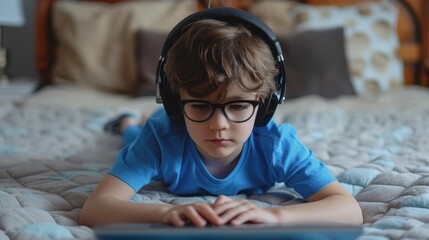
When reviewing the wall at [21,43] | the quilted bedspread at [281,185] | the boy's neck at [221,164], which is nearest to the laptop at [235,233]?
the quilted bedspread at [281,185]

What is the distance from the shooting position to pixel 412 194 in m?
0.92

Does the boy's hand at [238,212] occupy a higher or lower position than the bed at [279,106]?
higher

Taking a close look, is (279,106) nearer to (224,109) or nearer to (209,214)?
(224,109)

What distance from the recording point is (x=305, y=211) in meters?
0.81

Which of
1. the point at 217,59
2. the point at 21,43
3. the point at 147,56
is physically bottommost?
the point at 21,43

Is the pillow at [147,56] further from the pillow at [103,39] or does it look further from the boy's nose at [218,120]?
the boy's nose at [218,120]

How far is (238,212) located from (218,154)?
0.57ft

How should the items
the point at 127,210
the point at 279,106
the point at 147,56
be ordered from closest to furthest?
1. the point at 127,210
2. the point at 279,106
3. the point at 147,56

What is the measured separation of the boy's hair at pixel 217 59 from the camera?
2.68ft

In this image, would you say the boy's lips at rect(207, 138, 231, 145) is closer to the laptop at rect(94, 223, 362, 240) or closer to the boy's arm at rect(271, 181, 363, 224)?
the boy's arm at rect(271, 181, 363, 224)

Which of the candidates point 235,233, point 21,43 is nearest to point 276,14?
point 21,43

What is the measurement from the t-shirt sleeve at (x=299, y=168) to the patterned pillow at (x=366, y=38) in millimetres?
1609

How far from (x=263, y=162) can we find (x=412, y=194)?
27 centimetres

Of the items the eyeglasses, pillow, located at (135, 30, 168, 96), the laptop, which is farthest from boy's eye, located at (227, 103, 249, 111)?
pillow, located at (135, 30, 168, 96)
